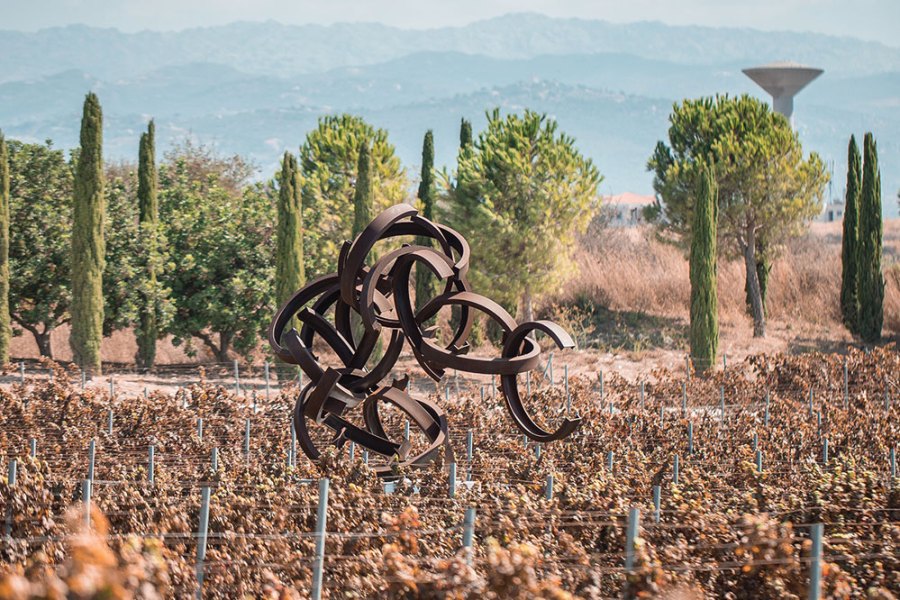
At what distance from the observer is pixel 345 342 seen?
1339cm

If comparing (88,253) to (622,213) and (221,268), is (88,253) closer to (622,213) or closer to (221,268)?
(221,268)

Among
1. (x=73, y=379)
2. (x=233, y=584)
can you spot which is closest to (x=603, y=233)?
(x=73, y=379)

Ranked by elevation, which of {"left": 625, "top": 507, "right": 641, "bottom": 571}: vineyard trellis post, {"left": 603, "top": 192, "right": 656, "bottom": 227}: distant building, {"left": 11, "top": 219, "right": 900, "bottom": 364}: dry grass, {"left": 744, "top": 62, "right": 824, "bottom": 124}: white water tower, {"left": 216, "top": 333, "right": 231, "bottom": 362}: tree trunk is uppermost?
{"left": 744, "top": 62, "right": 824, "bottom": 124}: white water tower

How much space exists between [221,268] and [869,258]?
18.5m

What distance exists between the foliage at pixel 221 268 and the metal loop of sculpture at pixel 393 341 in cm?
1379

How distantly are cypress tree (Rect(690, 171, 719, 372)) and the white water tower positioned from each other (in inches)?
949

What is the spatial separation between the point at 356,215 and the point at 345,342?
575 inches

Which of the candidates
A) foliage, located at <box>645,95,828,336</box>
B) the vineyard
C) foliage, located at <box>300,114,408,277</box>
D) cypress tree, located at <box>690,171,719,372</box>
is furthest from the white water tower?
the vineyard

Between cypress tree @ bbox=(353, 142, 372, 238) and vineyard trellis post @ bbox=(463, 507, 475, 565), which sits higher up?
cypress tree @ bbox=(353, 142, 372, 238)

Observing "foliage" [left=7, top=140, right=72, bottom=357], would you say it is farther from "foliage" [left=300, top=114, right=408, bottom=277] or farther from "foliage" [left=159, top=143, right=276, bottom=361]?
"foliage" [left=300, top=114, right=408, bottom=277]

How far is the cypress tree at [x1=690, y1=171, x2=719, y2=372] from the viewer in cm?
2759

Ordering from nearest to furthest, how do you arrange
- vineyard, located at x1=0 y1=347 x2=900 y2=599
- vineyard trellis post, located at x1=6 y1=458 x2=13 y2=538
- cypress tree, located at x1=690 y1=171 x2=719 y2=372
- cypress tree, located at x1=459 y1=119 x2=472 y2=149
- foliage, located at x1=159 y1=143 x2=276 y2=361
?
vineyard, located at x1=0 y1=347 x2=900 y2=599
vineyard trellis post, located at x1=6 y1=458 x2=13 y2=538
foliage, located at x1=159 y1=143 x2=276 y2=361
cypress tree, located at x1=690 y1=171 x2=719 y2=372
cypress tree, located at x1=459 y1=119 x2=472 y2=149

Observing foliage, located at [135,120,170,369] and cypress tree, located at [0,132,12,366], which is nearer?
cypress tree, located at [0,132,12,366]

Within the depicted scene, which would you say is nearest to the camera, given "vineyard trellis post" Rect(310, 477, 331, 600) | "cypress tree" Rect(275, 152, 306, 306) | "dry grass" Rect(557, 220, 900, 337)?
"vineyard trellis post" Rect(310, 477, 331, 600)
